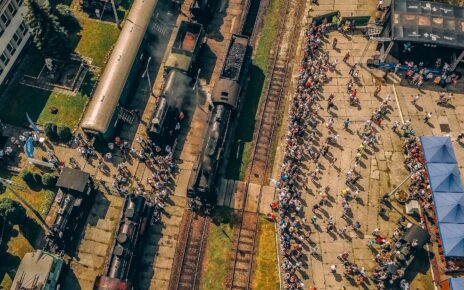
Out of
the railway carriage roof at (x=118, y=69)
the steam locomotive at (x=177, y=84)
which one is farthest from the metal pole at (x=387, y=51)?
the railway carriage roof at (x=118, y=69)

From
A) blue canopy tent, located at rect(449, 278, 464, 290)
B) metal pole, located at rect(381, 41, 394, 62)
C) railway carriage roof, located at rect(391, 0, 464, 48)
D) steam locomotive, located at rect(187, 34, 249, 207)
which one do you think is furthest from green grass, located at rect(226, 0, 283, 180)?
blue canopy tent, located at rect(449, 278, 464, 290)

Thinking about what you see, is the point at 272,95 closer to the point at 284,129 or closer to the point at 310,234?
the point at 284,129

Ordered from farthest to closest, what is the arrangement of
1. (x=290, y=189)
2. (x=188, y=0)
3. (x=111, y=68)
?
1. (x=188, y=0)
2. (x=111, y=68)
3. (x=290, y=189)

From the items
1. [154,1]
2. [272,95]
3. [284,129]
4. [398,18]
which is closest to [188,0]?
[154,1]

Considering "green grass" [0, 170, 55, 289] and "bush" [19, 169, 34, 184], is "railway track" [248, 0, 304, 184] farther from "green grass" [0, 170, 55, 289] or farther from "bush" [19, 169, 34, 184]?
"bush" [19, 169, 34, 184]

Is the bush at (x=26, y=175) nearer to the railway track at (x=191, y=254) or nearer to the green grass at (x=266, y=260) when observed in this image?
the railway track at (x=191, y=254)
